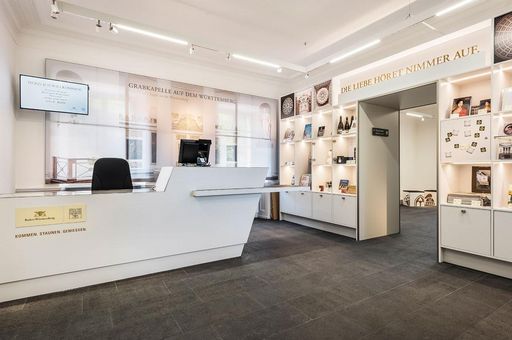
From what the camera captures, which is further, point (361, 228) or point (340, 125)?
point (340, 125)

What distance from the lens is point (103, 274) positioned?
3.30 m

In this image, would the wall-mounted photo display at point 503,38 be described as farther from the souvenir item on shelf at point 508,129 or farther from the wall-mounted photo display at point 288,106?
the wall-mounted photo display at point 288,106

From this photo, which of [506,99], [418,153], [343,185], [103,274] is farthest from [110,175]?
[418,153]

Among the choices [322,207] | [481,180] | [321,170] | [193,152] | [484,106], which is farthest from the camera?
[321,170]

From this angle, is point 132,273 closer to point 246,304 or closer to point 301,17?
point 246,304

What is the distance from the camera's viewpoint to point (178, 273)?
3.66 m

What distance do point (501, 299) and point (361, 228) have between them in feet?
8.10

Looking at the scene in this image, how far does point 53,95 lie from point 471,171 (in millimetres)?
6819

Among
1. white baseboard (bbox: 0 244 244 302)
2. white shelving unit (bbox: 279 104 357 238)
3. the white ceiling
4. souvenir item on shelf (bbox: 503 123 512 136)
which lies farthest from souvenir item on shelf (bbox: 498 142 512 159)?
white baseboard (bbox: 0 244 244 302)

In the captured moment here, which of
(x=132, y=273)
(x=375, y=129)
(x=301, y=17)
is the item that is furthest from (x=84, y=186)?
(x=375, y=129)

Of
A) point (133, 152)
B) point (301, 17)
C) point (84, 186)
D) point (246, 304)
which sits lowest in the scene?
point (246, 304)

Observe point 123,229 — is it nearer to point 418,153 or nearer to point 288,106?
point 288,106

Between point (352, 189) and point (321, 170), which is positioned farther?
point (321, 170)

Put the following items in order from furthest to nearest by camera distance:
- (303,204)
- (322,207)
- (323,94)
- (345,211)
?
1. (303,204)
2. (323,94)
3. (322,207)
4. (345,211)
